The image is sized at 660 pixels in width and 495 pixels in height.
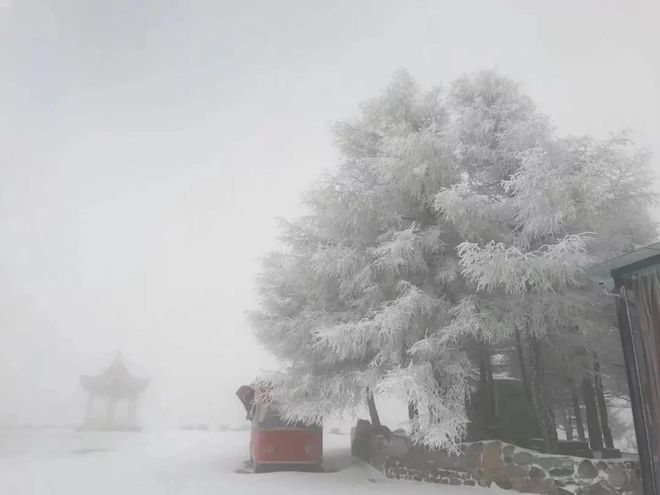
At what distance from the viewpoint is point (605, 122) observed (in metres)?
22.8

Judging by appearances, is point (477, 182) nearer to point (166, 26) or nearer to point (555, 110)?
point (555, 110)

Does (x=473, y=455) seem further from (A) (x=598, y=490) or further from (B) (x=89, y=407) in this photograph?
(B) (x=89, y=407)

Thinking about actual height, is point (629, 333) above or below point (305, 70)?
below

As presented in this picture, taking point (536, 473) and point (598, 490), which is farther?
point (536, 473)

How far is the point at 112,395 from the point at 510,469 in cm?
1750

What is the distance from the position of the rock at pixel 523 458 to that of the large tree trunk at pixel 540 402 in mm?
898

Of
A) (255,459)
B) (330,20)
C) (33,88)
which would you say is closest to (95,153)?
(33,88)

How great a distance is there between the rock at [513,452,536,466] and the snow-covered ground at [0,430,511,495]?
571 mm

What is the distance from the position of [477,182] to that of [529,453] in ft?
17.5

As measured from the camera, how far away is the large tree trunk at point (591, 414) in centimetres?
975

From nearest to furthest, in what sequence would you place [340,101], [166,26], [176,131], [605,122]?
[605,122], [166,26], [176,131], [340,101]

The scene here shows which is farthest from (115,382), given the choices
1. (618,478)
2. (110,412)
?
(618,478)

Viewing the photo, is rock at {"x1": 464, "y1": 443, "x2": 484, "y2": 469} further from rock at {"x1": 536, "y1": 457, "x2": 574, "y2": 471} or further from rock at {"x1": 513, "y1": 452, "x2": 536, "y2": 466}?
rock at {"x1": 536, "y1": 457, "x2": 574, "y2": 471}

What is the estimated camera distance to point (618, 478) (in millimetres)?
6109
